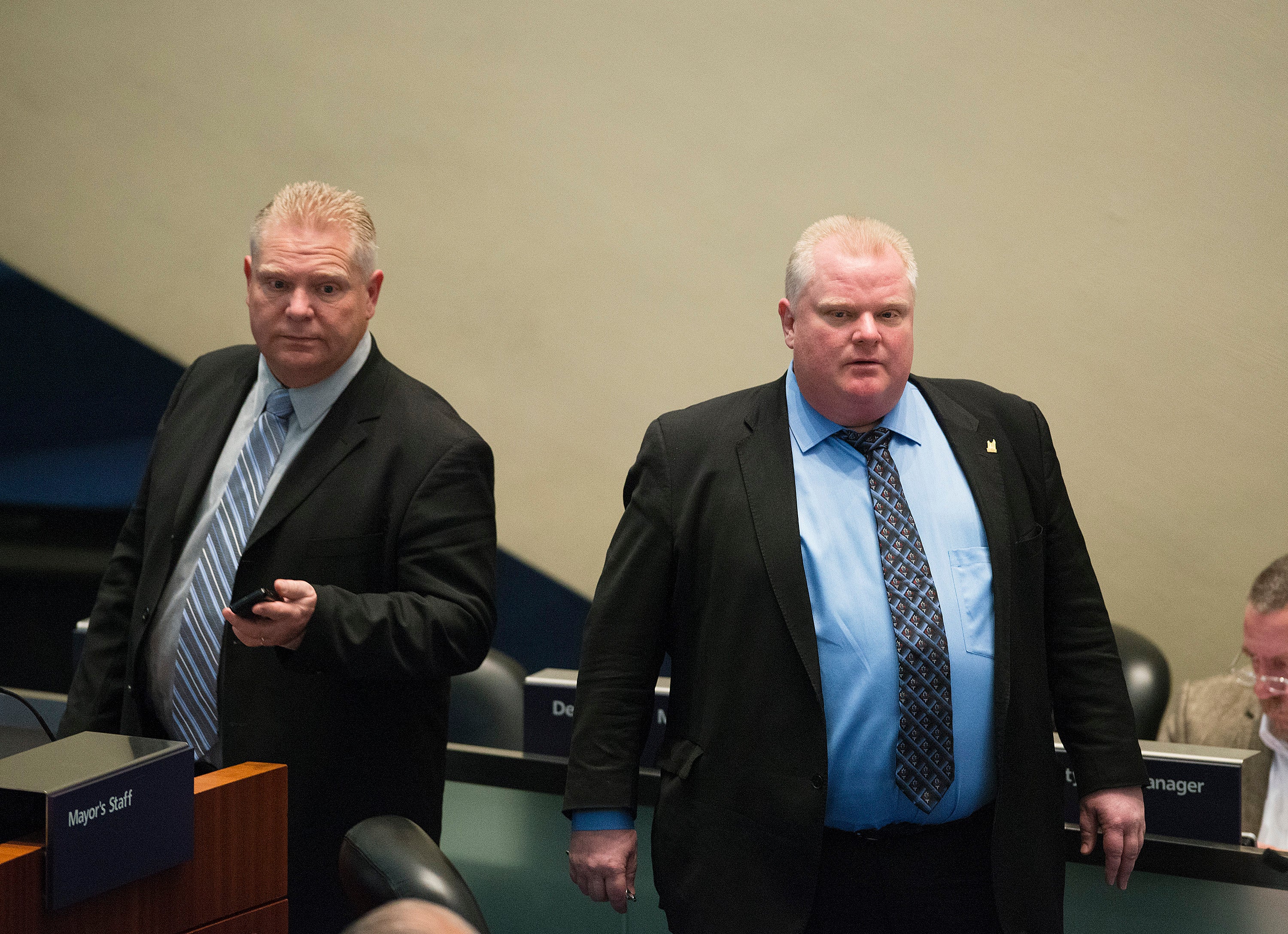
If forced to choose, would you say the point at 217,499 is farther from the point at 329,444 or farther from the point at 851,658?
the point at 851,658

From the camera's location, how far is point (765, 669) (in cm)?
169

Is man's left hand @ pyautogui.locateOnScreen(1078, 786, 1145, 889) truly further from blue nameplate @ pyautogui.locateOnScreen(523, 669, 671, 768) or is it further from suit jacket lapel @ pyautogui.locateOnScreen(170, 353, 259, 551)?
suit jacket lapel @ pyautogui.locateOnScreen(170, 353, 259, 551)

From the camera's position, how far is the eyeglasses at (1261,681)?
2469 millimetres

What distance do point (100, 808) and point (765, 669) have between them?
825 millimetres

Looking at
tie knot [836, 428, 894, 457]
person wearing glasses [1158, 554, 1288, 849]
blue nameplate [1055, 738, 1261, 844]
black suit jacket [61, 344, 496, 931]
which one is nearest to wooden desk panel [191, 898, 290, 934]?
black suit jacket [61, 344, 496, 931]

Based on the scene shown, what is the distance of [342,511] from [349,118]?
2.73 metres

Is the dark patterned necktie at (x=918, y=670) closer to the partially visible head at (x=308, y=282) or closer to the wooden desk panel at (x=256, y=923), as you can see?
the wooden desk panel at (x=256, y=923)

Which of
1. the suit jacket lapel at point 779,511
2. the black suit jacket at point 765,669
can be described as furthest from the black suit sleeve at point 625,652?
the suit jacket lapel at point 779,511

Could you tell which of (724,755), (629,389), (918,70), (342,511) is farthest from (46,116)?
(724,755)

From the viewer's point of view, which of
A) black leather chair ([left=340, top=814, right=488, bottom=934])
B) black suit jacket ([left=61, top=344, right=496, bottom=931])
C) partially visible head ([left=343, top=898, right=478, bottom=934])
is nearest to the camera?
partially visible head ([left=343, top=898, right=478, bottom=934])

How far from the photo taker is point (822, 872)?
1.69 meters

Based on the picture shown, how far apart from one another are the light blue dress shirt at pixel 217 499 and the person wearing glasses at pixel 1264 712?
176 cm

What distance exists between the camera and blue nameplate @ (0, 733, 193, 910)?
123 cm

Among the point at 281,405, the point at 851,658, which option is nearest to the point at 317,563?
the point at 281,405
